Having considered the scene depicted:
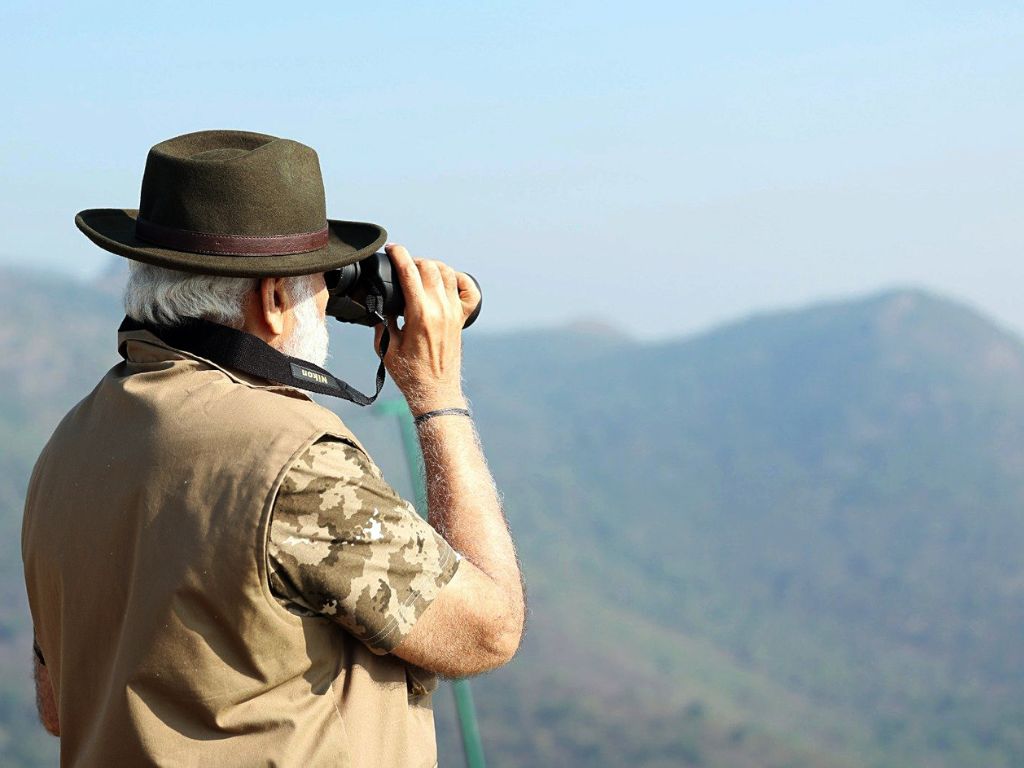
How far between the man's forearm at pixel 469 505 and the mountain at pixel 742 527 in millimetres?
33175

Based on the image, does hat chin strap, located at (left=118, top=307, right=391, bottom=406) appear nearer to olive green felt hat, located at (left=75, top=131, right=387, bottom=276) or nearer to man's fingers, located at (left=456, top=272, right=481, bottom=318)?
olive green felt hat, located at (left=75, top=131, right=387, bottom=276)

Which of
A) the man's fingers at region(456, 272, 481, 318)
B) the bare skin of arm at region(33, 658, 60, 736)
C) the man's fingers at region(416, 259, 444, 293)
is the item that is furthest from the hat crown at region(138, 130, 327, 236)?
the bare skin of arm at region(33, 658, 60, 736)

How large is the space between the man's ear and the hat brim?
5cm

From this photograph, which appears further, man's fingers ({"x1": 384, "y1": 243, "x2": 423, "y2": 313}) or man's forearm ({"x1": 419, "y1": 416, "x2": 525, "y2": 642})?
man's fingers ({"x1": 384, "y1": 243, "x2": 423, "y2": 313})

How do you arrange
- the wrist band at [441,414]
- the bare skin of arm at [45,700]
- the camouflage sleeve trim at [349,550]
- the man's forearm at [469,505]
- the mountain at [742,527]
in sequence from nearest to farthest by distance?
the camouflage sleeve trim at [349,550], the man's forearm at [469,505], the wrist band at [441,414], the bare skin of arm at [45,700], the mountain at [742,527]

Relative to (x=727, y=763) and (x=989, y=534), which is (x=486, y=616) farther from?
(x=989, y=534)

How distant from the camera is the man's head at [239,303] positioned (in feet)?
5.79

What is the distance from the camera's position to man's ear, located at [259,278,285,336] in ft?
5.89

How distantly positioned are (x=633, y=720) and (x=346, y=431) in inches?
1865

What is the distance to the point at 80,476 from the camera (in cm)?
177

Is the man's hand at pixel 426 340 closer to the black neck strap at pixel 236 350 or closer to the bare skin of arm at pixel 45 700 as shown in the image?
the black neck strap at pixel 236 350

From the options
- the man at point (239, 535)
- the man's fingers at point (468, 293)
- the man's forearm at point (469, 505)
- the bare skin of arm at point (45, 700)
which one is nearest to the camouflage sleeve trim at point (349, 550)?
the man at point (239, 535)

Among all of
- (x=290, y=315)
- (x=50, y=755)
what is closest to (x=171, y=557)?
(x=290, y=315)

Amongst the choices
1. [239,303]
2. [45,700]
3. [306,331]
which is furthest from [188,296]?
[45,700]
